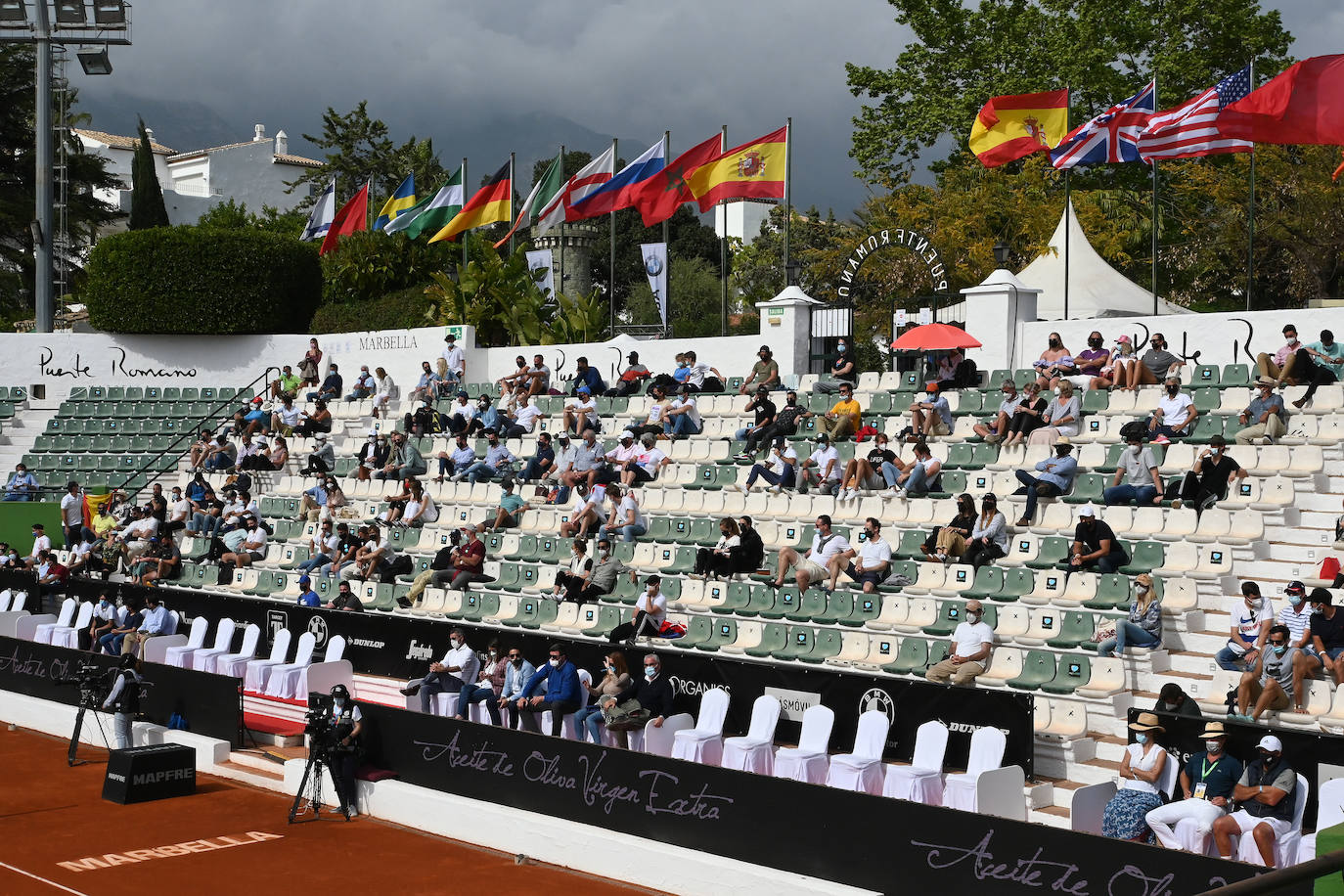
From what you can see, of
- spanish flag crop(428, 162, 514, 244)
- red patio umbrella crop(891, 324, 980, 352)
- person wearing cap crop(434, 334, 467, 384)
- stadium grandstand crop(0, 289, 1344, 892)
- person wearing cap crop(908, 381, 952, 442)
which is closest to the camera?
stadium grandstand crop(0, 289, 1344, 892)

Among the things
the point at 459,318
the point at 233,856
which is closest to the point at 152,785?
the point at 233,856

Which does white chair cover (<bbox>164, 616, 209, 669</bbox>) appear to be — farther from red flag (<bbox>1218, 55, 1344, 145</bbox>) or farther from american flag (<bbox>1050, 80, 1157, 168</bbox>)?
red flag (<bbox>1218, 55, 1344, 145</bbox>)

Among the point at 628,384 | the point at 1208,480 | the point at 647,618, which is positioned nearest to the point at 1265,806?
the point at 1208,480

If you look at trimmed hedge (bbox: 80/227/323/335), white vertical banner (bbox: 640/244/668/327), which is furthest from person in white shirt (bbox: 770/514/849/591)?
trimmed hedge (bbox: 80/227/323/335)

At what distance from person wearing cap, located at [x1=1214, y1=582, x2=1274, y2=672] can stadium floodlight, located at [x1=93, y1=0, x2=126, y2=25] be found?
1340 inches

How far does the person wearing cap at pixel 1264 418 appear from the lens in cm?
1697

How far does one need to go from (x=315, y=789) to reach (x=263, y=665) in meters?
4.61

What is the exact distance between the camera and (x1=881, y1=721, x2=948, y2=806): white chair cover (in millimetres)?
12375

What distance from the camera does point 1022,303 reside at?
74.2 feet

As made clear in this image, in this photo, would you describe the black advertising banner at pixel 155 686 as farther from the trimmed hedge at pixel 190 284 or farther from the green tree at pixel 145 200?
the green tree at pixel 145 200

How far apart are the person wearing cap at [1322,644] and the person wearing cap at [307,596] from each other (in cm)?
1318

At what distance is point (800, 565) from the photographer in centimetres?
1762

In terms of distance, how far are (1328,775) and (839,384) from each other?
500 inches

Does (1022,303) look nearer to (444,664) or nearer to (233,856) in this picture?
(444,664)
